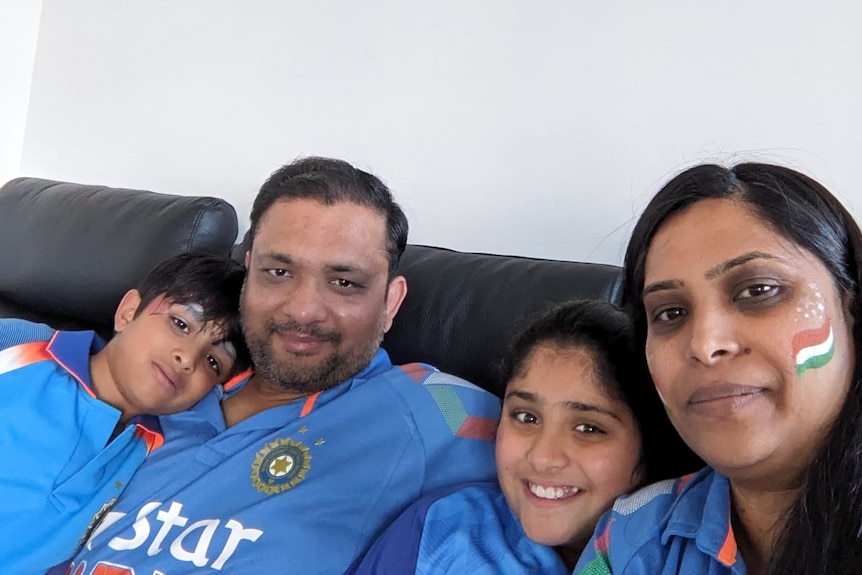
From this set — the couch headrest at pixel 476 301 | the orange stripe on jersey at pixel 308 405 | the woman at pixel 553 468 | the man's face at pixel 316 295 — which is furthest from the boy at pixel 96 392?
the woman at pixel 553 468

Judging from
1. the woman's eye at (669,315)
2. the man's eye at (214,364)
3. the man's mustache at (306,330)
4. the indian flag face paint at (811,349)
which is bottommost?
the man's eye at (214,364)

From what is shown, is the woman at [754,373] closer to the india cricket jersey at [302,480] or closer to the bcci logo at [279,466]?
the india cricket jersey at [302,480]

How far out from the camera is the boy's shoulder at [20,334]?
52.5 inches

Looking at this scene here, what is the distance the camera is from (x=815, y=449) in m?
0.69

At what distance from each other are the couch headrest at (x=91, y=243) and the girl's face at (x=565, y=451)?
1.05 metres

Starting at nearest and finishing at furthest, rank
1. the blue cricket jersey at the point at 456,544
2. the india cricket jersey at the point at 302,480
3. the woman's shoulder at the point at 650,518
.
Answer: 1. the woman's shoulder at the point at 650,518
2. the blue cricket jersey at the point at 456,544
3. the india cricket jersey at the point at 302,480

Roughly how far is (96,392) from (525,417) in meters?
0.85

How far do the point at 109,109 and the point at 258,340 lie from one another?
145 cm

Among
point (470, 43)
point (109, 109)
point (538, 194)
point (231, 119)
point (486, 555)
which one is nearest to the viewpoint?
point (486, 555)

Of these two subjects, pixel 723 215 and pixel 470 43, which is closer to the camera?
pixel 723 215

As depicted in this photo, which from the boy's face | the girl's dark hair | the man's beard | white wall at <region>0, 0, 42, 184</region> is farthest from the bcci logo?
white wall at <region>0, 0, 42, 184</region>

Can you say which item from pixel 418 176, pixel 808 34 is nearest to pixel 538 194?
pixel 418 176

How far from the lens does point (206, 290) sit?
4.49 ft

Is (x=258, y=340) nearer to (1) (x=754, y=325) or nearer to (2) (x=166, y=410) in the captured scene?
(2) (x=166, y=410)
